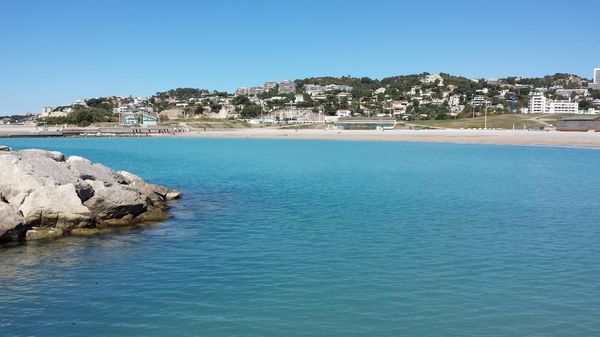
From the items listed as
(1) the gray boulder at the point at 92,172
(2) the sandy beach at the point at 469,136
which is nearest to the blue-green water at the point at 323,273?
(1) the gray boulder at the point at 92,172

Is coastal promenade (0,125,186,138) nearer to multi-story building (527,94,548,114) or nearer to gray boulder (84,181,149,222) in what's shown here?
gray boulder (84,181,149,222)

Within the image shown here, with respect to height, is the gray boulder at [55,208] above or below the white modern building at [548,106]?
below

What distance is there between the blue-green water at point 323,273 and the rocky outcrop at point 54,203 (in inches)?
40.7

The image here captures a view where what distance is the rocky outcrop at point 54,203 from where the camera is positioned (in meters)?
15.4

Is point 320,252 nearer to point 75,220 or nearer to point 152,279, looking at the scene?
point 152,279

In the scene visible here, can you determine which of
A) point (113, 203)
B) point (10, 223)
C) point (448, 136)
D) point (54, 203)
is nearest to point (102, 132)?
point (448, 136)

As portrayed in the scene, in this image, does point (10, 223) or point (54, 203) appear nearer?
point (10, 223)

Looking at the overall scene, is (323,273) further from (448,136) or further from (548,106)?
(548,106)

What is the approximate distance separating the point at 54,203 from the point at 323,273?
8.86 meters

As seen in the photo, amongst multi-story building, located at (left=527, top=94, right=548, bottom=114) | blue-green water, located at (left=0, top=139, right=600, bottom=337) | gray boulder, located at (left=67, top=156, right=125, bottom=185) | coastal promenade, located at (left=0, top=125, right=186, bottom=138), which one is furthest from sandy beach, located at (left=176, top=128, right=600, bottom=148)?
multi-story building, located at (left=527, top=94, right=548, bottom=114)

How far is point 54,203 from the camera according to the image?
16.0 metres

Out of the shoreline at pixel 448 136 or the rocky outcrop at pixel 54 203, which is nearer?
the rocky outcrop at pixel 54 203

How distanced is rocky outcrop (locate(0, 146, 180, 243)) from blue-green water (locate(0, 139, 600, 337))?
1.03 m

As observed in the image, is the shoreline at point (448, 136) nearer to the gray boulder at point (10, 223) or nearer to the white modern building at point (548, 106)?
the gray boulder at point (10, 223)
